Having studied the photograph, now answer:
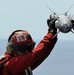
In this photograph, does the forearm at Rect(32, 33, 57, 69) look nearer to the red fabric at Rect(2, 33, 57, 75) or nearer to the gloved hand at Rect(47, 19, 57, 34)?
the red fabric at Rect(2, 33, 57, 75)

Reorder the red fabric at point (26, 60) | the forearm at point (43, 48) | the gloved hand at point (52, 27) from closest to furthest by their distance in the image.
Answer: the red fabric at point (26, 60) → the forearm at point (43, 48) → the gloved hand at point (52, 27)

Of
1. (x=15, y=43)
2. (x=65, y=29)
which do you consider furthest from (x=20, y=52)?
(x=65, y=29)

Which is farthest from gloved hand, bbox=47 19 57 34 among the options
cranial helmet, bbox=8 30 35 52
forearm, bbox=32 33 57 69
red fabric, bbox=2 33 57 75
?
cranial helmet, bbox=8 30 35 52

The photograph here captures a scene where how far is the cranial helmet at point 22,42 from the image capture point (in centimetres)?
987

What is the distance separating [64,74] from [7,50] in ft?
211

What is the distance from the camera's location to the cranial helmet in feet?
32.4

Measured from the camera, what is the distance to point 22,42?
389 inches

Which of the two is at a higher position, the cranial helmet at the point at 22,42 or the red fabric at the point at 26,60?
the cranial helmet at the point at 22,42

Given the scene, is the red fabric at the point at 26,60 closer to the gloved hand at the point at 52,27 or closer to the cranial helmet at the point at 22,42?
the cranial helmet at the point at 22,42

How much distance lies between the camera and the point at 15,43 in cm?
993

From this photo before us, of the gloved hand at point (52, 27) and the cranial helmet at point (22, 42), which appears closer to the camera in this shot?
the cranial helmet at point (22, 42)

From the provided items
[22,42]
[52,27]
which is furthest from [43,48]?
[52,27]

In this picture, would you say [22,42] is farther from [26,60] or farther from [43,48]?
[43,48]

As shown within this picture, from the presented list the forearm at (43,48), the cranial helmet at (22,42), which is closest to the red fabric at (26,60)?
the forearm at (43,48)
